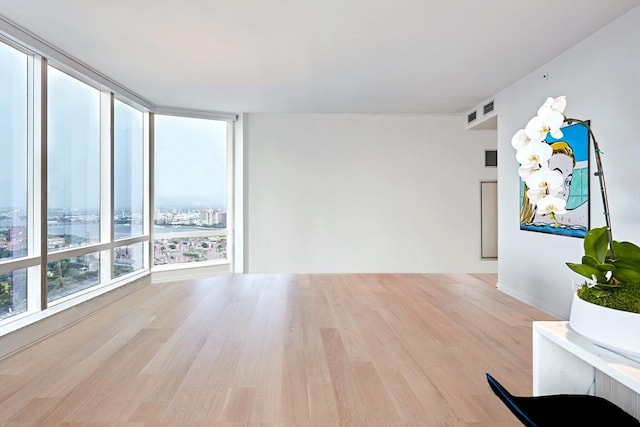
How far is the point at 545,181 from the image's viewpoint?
4.03 ft

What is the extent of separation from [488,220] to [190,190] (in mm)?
5010

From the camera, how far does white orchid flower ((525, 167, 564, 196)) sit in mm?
1209

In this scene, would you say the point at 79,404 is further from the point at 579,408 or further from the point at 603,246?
the point at 603,246

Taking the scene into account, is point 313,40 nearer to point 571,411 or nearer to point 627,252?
point 627,252

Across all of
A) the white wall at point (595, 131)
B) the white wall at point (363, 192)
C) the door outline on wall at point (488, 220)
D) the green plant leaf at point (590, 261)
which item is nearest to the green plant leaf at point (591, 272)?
the green plant leaf at point (590, 261)

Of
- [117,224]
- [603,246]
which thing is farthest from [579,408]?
[117,224]

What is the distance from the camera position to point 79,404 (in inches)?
87.7

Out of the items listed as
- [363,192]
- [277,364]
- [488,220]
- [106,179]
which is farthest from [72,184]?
[488,220]

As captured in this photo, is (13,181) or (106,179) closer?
(13,181)

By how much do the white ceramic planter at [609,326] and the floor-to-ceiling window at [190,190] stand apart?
18.7 feet

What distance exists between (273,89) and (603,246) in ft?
14.6

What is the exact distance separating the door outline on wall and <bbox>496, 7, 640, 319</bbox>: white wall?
1.64 m

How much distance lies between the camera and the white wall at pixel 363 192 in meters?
6.59

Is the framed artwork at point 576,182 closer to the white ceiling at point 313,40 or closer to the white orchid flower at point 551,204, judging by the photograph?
the white ceiling at point 313,40
